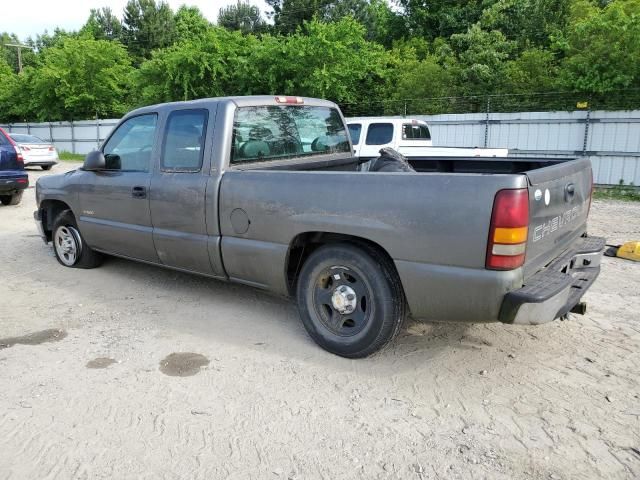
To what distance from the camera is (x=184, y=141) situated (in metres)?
4.80

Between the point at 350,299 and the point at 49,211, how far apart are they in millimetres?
4493

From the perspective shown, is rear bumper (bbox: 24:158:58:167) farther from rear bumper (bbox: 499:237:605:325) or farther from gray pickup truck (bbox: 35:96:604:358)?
rear bumper (bbox: 499:237:605:325)

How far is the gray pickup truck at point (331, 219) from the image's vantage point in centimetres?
317

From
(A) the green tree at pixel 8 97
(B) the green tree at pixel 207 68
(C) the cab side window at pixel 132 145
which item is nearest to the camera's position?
(C) the cab side window at pixel 132 145

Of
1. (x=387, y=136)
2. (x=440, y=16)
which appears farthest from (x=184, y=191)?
(x=440, y=16)

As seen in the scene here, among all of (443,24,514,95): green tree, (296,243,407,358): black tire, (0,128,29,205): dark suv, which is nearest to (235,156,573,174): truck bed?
(296,243,407,358): black tire

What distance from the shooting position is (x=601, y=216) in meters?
10.2

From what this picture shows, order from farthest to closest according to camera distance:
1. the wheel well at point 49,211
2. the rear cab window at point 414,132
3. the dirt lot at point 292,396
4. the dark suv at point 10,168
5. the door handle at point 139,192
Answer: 1. the rear cab window at point 414,132
2. the dark suv at point 10,168
3. the wheel well at point 49,211
4. the door handle at point 139,192
5. the dirt lot at point 292,396

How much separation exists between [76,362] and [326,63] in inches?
725

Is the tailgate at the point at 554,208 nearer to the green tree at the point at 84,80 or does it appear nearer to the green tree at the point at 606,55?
the green tree at the point at 606,55

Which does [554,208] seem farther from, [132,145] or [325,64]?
[325,64]

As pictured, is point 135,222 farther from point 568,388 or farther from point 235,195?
point 568,388

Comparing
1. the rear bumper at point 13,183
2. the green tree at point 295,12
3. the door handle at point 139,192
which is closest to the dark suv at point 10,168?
the rear bumper at point 13,183

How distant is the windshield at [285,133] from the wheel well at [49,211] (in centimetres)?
297
